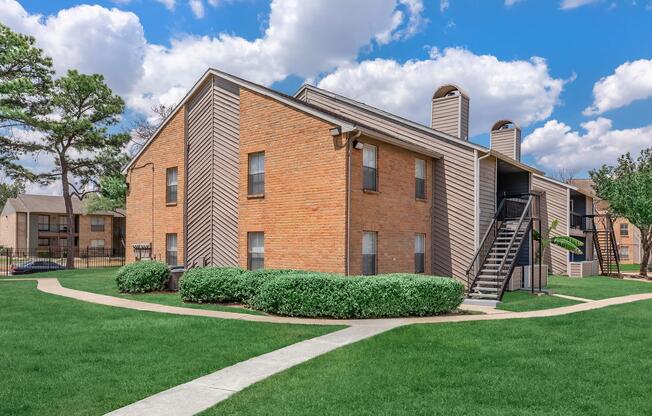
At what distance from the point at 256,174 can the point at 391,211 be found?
482cm

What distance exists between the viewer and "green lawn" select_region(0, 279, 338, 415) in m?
6.08

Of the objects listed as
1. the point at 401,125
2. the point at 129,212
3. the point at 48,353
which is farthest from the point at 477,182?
the point at 129,212

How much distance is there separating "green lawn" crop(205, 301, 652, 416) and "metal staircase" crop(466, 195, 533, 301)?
537cm

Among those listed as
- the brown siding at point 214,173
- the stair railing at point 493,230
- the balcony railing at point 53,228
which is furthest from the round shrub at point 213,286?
the balcony railing at point 53,228

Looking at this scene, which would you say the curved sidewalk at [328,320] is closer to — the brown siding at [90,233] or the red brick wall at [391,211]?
the red brick wall at [391,211]

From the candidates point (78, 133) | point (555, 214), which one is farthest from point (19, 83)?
point (555, 214)

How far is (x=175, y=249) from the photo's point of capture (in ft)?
67.6

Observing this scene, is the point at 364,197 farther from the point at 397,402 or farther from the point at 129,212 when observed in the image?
the point at 129,212

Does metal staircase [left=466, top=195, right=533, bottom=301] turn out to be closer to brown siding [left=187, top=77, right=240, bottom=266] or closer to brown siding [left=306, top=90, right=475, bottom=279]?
brown siding [left=306, top=90, right=475, bottom=279]

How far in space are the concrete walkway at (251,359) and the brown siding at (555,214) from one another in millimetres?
13709

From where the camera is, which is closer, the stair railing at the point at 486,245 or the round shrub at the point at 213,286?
the round shrub at the point at 213,286

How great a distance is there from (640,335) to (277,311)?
7.73 m

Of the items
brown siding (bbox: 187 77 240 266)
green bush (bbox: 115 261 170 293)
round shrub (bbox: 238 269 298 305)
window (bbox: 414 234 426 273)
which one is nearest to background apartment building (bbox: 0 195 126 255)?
brown siding (bbox: 187 77 240 266)

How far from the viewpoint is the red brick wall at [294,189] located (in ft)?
49.2
